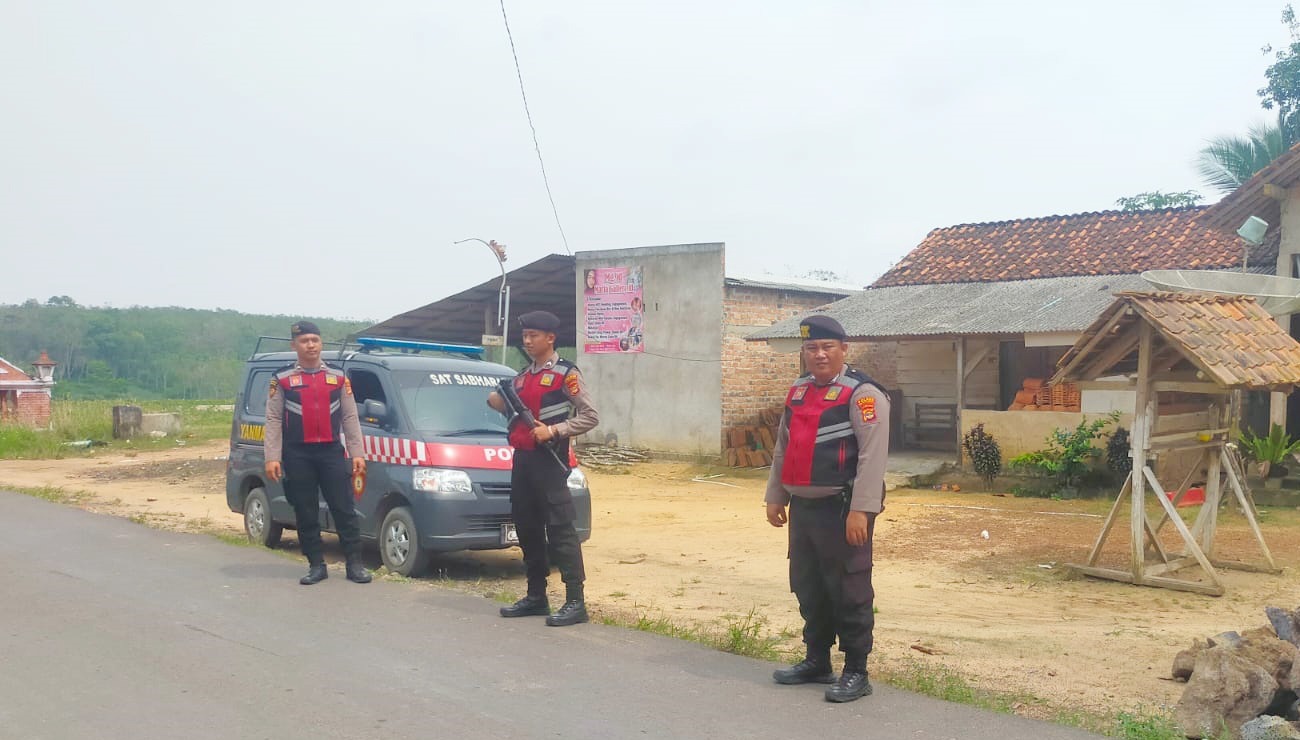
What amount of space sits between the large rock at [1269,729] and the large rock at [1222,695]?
137 millimetres

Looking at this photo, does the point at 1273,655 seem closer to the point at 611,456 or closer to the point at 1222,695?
the point at 1222,695

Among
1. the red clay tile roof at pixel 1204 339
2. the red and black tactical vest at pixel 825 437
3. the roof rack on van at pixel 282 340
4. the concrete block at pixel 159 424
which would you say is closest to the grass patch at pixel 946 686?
the red and black tactical vest at pixel 825 437

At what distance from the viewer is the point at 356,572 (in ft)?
25.3

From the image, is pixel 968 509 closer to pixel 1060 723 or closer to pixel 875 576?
pixel 875 576

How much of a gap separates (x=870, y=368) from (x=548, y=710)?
17072 mm

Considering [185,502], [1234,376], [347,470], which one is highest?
[1234,376]

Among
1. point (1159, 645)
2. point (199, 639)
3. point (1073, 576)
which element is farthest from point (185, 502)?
point (1159, 645)

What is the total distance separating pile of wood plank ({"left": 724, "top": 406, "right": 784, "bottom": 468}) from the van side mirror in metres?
10.4

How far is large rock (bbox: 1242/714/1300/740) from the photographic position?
4156 mm

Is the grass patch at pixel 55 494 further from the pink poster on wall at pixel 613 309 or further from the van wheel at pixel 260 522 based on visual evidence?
the pink poster on wall at pixel 613 309

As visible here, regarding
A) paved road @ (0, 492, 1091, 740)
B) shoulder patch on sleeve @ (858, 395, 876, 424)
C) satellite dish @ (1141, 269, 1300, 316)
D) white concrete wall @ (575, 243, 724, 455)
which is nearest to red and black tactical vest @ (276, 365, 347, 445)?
paved road @ (0, 492, 1091, 740)

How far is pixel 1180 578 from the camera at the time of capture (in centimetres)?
869

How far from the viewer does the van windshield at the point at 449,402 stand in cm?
875

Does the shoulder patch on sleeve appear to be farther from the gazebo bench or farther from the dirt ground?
the gazebo bench
